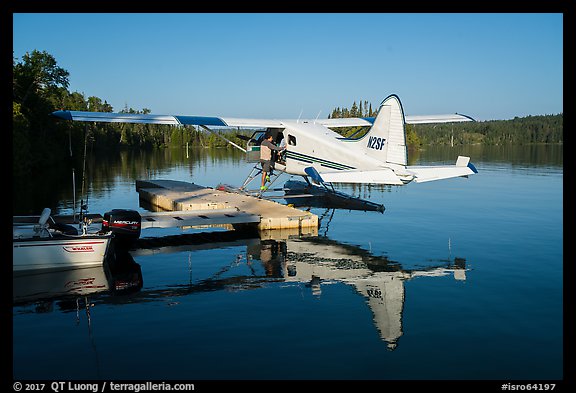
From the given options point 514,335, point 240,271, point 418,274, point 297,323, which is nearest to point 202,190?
point 240,271

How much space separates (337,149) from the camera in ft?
48.2

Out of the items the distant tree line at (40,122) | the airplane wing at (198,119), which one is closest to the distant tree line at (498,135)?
the distant tree line at (40,122)

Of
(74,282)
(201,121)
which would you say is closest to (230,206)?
(201,121)

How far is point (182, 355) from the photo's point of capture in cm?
584

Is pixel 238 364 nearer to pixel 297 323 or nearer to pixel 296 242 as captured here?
pixel 297 323

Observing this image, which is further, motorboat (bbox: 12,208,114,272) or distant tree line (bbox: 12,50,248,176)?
distant tree line (bbox: 12,50,248,176)

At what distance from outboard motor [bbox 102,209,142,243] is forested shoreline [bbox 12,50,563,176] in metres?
A: 1.54

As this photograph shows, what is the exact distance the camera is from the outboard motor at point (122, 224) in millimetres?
10781

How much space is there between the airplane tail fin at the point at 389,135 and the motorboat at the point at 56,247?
7.00m

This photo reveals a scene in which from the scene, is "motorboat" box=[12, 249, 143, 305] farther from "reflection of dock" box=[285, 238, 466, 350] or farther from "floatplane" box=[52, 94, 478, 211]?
"floatplane" box=[52, 94, 478, 211]

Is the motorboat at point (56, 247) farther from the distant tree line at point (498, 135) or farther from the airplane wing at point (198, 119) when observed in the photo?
the distant tree line at point (498, 135)

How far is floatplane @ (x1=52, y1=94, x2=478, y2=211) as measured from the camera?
13.1 meters

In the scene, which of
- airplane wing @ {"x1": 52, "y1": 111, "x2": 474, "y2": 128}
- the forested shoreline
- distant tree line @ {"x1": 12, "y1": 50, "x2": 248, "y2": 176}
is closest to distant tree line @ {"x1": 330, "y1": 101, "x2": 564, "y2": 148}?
the forested shoreline

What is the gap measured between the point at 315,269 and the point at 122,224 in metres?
4.07
